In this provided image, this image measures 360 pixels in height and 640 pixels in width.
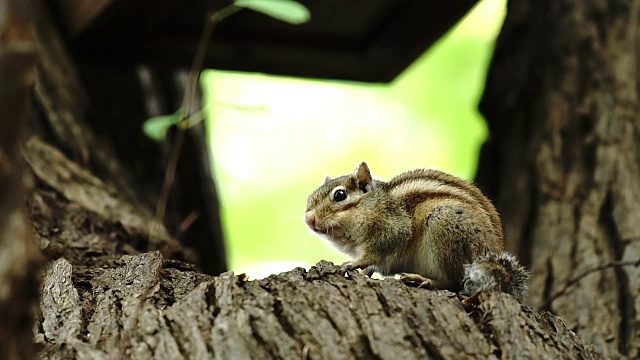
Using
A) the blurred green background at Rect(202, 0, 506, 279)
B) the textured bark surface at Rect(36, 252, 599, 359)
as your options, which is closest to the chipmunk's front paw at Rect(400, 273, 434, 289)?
the textured bark surface at Rect(36, 252, 599, 359)

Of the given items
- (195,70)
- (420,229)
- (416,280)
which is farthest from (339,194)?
(195,70)

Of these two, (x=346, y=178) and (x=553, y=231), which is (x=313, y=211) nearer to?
(x=346, y=178)

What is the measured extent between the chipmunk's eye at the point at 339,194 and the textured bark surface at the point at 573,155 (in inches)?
43.9

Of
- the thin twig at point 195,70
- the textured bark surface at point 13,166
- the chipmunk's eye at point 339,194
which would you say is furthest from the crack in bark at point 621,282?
the textured bark surface at point 13,166

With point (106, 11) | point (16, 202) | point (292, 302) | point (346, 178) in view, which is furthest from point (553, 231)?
point (16, 202)

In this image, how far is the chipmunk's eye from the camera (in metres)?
4.62

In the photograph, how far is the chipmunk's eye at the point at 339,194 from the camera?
4.62 metres

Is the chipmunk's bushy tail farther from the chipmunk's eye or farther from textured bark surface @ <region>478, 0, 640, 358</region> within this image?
the chipmunk's eye

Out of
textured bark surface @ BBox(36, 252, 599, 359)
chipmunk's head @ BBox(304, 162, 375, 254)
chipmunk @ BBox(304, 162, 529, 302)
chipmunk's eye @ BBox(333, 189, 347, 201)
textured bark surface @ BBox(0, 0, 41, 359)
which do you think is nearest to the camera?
textured bark surface @ BBox(0, 0, 41, 359)

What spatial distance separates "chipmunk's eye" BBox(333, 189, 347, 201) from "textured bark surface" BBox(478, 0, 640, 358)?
111cm

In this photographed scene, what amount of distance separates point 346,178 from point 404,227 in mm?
719

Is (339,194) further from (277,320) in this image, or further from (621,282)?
(277,320)

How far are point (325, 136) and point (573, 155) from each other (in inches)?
182

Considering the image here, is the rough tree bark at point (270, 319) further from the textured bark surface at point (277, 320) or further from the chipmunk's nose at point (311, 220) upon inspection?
the chipmunk's nose at point (311, 220)
